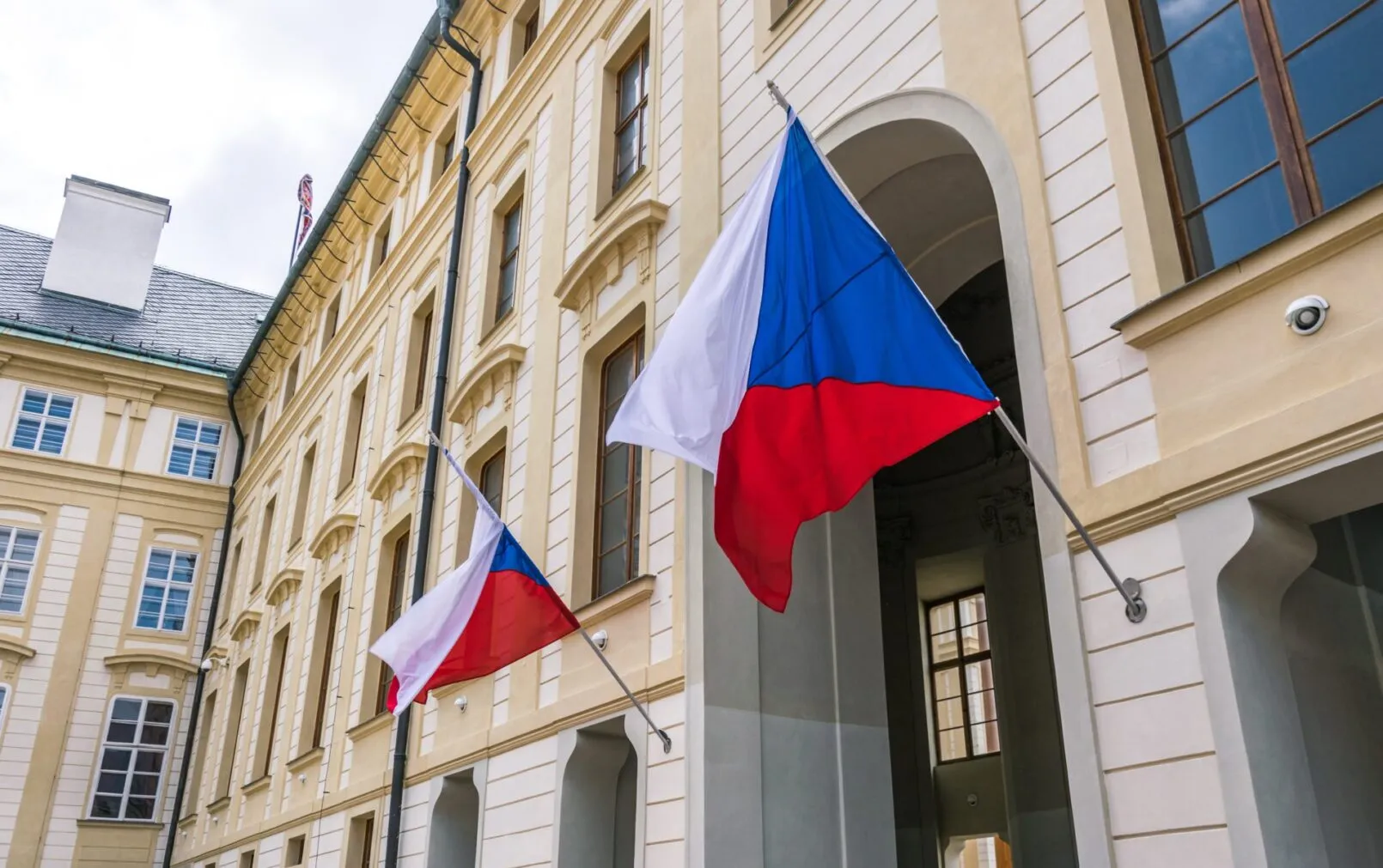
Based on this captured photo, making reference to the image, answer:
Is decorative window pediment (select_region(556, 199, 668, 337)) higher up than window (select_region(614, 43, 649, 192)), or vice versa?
window (select_region(614, 43, 649, 192))

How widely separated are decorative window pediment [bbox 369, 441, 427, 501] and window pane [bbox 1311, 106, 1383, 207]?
12.0 meters

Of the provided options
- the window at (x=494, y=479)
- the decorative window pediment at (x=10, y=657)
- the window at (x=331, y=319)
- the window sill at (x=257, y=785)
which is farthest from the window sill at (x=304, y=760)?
the decorative window pediment at (x=10, y=657)

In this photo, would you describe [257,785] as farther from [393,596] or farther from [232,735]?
[393,596]

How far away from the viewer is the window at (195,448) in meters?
28.9

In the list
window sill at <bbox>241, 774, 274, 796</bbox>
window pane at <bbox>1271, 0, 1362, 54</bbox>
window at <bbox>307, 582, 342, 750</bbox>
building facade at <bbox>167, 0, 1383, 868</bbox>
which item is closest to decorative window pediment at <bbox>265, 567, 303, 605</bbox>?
building facade at <bbox>167, 0, 1383, 868</bbox>

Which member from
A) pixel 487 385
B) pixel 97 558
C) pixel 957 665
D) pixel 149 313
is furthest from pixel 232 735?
pixel 957 665

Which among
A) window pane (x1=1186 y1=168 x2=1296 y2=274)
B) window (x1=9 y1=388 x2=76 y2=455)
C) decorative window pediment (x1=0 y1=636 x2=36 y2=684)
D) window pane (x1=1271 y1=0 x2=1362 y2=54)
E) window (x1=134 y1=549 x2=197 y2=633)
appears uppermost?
window (x1=9 y1=388 x2=76 y2=455)

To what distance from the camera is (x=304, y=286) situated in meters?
25.6

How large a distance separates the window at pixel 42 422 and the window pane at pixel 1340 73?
27.7 metres

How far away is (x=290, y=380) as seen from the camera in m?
27.0

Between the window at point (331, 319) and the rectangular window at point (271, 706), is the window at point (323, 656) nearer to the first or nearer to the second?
the rectangular window at point (271, 706)

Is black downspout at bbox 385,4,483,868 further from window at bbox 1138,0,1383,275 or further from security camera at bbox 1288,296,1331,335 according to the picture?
security camera at bbox 1288,296,1331,335

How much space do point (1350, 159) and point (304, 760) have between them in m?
16.0

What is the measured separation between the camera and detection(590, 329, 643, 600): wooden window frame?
10.7 metres
